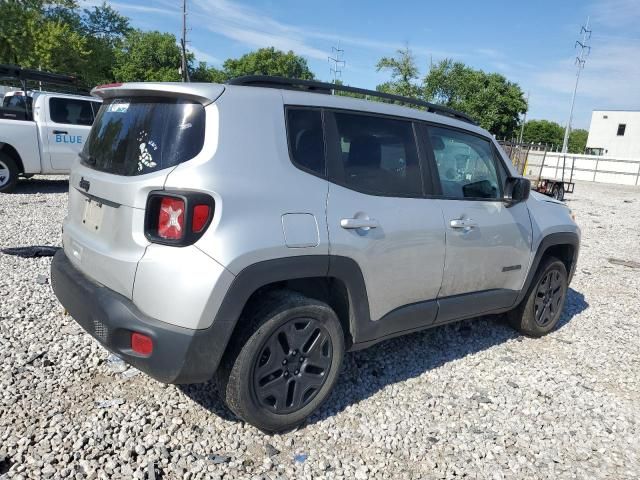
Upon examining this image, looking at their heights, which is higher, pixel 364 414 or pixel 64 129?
pixel 64 129

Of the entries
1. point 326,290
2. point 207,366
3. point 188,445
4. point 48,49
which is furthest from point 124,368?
point 48,49

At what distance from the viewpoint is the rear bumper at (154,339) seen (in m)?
2.32

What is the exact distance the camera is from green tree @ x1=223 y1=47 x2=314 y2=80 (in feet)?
227

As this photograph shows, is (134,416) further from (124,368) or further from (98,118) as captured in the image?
(98,118)

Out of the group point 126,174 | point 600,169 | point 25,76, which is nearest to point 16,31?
point 25,76

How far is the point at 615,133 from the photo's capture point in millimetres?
56188

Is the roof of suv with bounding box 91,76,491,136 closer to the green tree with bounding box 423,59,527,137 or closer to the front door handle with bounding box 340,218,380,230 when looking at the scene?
the front door handle with bounding box 340,218,380,230

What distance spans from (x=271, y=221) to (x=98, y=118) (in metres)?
1.47

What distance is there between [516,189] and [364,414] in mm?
2095

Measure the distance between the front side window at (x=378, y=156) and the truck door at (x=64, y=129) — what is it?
27.6ft

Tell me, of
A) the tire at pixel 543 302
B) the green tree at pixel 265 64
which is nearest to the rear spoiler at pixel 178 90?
the tire at pixel 543 302

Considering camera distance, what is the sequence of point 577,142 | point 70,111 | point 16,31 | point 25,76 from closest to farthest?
point 25,76, point 70,111, point 16,31, point 577,142

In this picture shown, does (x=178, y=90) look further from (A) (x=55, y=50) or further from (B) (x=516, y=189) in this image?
(A) (x=55, y=50)

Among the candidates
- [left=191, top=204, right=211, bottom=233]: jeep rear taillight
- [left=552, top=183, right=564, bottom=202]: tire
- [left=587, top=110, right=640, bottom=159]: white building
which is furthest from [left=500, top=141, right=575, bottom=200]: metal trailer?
[left=587, top=110, right=640, bottom=159]: white building
